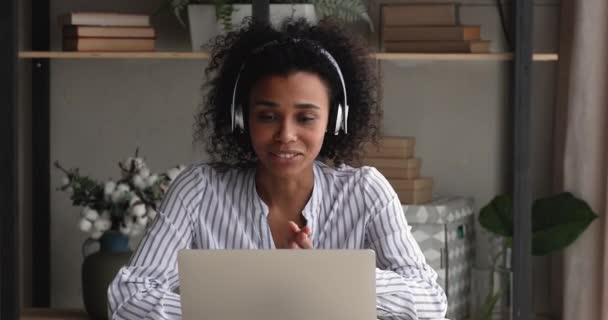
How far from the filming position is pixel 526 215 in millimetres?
2734

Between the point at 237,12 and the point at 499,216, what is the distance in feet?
3.09

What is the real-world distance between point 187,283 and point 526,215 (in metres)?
1.59

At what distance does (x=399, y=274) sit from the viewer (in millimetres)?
1706

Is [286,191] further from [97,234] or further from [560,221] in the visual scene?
[560,221]

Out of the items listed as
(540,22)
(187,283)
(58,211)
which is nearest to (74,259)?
(58,211)

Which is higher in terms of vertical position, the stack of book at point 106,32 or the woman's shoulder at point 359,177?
the stack of book at point 106,32

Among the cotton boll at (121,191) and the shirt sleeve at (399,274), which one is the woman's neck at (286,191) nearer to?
the shirt sleeve at (399,274)

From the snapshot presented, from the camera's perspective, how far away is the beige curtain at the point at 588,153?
284cm

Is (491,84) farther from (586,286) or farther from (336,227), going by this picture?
(336,227)

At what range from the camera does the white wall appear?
10.4 feet

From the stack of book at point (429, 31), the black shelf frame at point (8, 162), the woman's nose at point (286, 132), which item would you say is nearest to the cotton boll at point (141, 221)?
the black shelf frame at point (8, 162)

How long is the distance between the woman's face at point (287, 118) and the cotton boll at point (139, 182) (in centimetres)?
110

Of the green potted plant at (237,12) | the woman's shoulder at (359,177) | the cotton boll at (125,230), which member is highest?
the green potted plant at (237,12)

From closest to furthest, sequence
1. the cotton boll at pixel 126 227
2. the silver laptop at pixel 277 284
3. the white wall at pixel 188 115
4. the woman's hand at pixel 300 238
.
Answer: the silver laptop at pixel 277 284, the woman's hand at pixel 300 238, the cotton boll at pixel 126 227, the white wall at pixel 188 115
